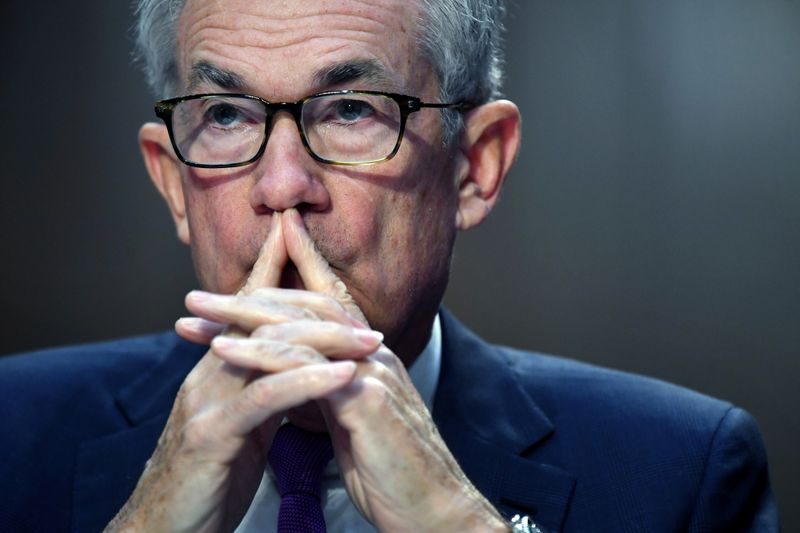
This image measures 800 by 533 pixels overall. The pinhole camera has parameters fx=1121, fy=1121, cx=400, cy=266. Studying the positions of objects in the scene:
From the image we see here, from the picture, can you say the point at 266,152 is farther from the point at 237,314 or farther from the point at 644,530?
the point at 644,530

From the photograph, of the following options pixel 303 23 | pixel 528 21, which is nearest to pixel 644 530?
pixel 303 23

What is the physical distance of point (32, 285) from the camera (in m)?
3.45

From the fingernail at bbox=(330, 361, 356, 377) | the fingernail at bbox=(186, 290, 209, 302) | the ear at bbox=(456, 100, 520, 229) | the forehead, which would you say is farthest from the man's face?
the fingernail at bbox=(330, 361, 356, 377)

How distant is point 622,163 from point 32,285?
183 centimetres

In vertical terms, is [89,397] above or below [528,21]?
below

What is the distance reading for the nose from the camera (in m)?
1.87

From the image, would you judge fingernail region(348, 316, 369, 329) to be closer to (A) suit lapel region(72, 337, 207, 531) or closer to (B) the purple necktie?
(B) the purple necktie

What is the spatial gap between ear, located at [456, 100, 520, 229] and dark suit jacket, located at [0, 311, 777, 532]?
1.08 feet

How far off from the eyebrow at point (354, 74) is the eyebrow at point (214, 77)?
0.14 m

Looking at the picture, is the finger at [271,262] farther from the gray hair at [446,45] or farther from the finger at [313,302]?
the gray hair at [446,45]

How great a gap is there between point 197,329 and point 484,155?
0.81 metres

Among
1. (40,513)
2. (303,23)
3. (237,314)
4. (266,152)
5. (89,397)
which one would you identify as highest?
(303,23)

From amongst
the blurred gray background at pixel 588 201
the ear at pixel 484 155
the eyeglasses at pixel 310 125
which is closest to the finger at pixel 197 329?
the eyeglasses at pixel 310 125

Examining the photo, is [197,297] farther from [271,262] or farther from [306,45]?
[306,45]
